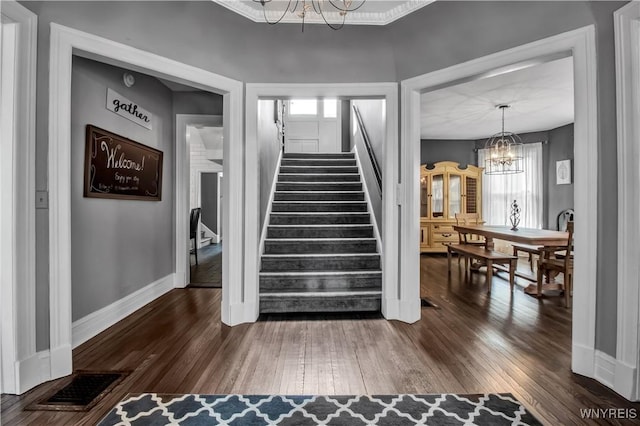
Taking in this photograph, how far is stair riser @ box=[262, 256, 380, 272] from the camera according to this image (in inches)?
128

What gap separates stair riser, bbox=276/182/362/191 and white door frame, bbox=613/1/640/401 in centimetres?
312

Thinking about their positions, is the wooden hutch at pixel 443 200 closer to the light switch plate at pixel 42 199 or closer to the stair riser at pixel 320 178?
the stair riser at pixel 320 178

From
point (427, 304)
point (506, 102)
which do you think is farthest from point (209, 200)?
point (506, 102)

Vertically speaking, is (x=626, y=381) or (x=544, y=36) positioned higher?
(x=544, y=36)

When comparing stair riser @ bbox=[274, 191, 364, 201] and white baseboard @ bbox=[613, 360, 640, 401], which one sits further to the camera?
stair riser @ bbox=[274, 191, 364, 201]

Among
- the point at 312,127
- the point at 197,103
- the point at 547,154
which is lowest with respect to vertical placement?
the point at 547,154

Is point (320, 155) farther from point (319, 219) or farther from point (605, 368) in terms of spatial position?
point (605, 368)

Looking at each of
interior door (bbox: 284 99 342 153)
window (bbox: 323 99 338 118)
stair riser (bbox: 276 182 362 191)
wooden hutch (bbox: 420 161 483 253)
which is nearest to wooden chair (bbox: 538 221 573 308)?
stair riser (bbox: 276 182 362 191)

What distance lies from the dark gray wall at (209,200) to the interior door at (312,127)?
287cm

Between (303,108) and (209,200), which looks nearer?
(303,108)

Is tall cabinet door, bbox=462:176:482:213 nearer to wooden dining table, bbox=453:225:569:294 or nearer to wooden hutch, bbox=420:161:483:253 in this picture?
wooden hutch, bbox=420:161:483:253

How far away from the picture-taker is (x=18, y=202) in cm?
168

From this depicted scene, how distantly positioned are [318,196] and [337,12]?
7.69 feet

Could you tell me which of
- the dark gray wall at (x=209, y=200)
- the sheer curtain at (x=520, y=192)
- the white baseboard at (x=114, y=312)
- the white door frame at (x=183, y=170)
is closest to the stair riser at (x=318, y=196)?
the white door frame at (x=183, y=170)
